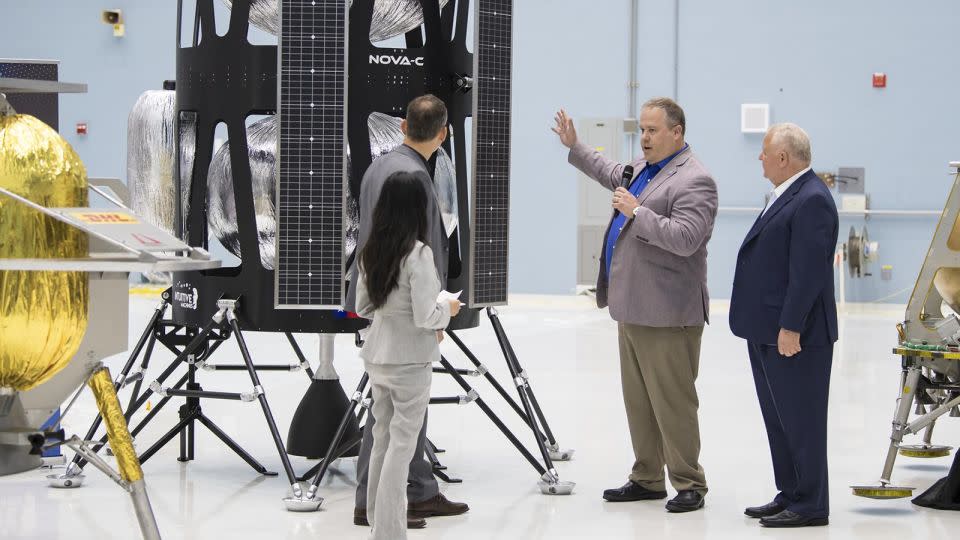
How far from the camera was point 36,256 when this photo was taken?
3.19 metres

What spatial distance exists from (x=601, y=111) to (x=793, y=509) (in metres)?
9.99

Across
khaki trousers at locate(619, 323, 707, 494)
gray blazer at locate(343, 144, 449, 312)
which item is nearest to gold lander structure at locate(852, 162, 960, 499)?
khaki trousers at locate(619, 323, 707, 494)

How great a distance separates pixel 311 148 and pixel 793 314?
198cm

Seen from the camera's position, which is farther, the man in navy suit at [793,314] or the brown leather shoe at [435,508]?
the brown leather shoe at [435,508]

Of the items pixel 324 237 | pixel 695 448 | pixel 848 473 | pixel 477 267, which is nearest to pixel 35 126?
pixel 324 237

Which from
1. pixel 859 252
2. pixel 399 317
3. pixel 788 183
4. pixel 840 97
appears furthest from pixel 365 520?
pixel 840 97

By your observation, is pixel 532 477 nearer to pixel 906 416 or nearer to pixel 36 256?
pixel 906 416

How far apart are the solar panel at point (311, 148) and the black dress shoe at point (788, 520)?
74.7 inches

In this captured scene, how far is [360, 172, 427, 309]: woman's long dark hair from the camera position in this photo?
3.84 m

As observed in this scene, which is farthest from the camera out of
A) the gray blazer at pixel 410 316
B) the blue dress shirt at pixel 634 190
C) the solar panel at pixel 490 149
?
the solar panel at pixel 490 149

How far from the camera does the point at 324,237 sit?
16.3 feet

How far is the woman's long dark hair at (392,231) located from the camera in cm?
384

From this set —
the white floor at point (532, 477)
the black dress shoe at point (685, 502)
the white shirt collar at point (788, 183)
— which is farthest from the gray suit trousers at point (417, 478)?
the white shirt collar at point (788, 183)

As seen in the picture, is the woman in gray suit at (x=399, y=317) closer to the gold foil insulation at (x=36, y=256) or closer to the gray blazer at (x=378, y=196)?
the gray blazer at (x=378, y=196)
